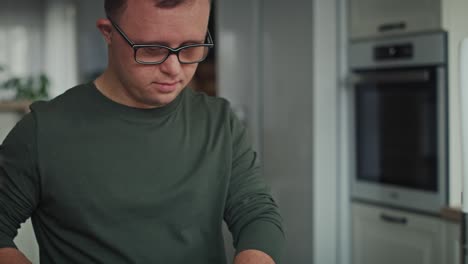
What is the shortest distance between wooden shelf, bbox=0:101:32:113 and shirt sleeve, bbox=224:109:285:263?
114 inches

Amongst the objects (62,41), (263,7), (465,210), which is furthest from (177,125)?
(62,41)

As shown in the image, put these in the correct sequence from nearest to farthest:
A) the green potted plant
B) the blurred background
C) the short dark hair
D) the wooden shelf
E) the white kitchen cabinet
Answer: the short dark hair < the white kitchen cabinet < the blurred background < the wooden shelf < the green potted plant

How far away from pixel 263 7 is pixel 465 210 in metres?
1.51

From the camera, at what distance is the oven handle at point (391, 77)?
79.0 inches

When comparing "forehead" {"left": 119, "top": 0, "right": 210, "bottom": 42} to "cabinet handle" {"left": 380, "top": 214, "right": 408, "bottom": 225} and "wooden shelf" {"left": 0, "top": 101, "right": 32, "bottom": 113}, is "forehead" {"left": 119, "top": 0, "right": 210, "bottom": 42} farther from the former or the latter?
"wooden shelf" {"left": 0, "top": 101, "right": 32, "bottom": 113}

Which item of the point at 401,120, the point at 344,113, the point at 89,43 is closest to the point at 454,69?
the point at 401,120

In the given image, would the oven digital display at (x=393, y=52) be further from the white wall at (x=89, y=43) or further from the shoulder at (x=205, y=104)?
the white wall at (x=89, y=43)

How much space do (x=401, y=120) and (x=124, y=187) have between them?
157 cm

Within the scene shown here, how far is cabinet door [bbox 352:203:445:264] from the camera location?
2039mm

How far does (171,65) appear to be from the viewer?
2.27 ft

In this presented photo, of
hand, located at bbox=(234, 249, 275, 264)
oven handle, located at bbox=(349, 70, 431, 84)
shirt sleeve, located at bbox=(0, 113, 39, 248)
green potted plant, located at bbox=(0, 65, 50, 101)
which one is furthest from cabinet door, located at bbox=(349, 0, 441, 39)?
green potted plant, located at bbox=(0, 65, 50, 101)

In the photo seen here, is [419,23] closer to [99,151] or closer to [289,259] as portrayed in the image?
[289,259]

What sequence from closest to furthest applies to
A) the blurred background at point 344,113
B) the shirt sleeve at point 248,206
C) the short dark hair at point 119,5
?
the short dark hair at point 119,5
the shirt sleeve at point 248,206
the blurred background at point 344,113

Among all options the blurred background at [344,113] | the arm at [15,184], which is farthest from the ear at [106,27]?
the blurred background at [344,113]
